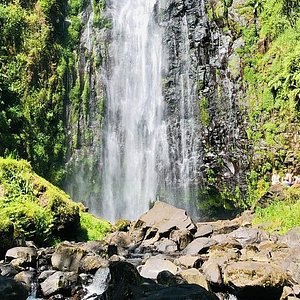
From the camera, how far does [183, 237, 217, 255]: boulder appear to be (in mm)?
11898

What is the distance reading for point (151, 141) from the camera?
72.4 ft

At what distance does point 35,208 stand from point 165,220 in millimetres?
4586

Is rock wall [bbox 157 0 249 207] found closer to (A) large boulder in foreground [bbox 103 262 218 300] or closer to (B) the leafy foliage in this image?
(B) the leafy foliage

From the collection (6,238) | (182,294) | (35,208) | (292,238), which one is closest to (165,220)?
(35,208)

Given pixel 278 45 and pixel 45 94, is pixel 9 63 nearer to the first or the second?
pixel 45 94

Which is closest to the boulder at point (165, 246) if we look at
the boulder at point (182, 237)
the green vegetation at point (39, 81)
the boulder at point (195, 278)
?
the boulder at point (182, 237)

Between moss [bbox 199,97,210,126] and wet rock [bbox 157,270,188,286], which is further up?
moss [bbox 199,97,210,126]

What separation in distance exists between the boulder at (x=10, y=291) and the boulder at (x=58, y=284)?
1837 mm

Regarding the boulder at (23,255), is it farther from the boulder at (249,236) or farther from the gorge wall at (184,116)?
the gorge wall at (184,116)

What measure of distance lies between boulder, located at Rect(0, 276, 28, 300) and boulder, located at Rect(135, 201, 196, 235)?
8.29 meters

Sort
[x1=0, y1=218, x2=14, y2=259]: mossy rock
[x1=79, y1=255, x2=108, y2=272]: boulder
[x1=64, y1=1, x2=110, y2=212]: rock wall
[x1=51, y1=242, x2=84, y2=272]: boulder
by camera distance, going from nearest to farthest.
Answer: [x1=79, y1=255, x2=108, y2=272]: boulder, [x1=51, y1=242, x2=84, y2=272]: boulder, [x1=0, y1=218, x2=14, y2=259]: mossy rock, [x1=64, y1=1, x2=110, y2=212]: rock wall

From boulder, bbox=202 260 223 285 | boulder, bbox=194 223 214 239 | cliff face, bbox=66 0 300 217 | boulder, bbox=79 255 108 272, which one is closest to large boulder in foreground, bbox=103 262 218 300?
boulder, bbox=202 260 223 285

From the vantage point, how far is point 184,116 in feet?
71.5

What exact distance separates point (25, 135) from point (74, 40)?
6.25 m
